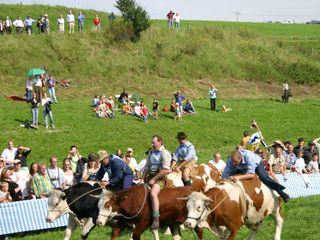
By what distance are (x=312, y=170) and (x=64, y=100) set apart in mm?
19964

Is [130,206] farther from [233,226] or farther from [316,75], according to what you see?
[316,75]

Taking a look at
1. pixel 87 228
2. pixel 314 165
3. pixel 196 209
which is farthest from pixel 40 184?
pixel 314 165

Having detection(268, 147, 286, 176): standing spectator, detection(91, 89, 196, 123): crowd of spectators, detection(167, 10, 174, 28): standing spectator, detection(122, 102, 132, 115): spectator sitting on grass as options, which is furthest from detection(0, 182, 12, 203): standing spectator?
detection(167, 10, 174, 28): standing spectator

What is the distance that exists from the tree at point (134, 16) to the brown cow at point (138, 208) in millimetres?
37468

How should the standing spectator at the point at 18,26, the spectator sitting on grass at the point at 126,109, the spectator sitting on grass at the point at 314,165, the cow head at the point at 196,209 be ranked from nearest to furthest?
the cow head at the point at 196,209 → the spectator sitting on grass at the point at 314,165 → the spectator sitting on grass at the point at 126,109 → the standing spectator at the point at 18,26

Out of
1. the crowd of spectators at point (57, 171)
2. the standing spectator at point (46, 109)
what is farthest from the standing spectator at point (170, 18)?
the crowd of spectators at point (57, 171)

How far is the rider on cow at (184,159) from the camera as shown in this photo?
15102 millimetres

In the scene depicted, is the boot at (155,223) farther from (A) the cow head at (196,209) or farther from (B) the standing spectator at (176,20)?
(B) the standing spectator at (176,20)

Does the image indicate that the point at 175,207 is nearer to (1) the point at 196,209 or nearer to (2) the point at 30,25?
(1) the point at 196,209

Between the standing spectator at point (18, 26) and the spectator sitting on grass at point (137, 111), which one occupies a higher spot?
the standing spectator at point (18, 26)

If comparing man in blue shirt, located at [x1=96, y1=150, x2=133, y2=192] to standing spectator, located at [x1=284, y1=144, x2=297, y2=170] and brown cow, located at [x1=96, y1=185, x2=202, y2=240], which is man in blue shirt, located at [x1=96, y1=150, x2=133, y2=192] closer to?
brown cow, located at [x1=96, y1=185, x2=202, y2=240]

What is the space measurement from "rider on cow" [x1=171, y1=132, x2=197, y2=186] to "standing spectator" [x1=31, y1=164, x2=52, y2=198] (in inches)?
139

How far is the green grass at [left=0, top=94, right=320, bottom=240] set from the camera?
93.1ft

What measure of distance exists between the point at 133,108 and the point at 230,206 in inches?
937
